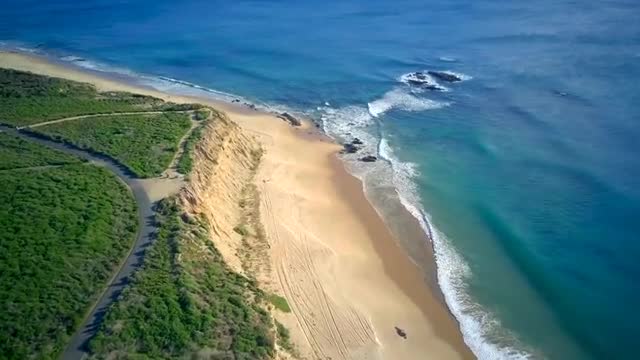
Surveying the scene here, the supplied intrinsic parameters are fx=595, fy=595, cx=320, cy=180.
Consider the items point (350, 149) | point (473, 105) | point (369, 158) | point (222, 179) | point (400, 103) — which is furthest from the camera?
point (400, 103)

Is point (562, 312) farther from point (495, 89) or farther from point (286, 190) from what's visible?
point (495, 89)

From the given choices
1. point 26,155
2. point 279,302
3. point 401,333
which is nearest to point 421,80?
point 401,333

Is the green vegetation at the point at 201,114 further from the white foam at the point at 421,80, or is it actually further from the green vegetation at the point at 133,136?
the white foam at the point at 421,80

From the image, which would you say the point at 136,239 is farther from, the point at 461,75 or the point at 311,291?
the point at 461,75

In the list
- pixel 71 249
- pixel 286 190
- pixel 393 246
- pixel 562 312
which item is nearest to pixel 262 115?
pixel 286 190

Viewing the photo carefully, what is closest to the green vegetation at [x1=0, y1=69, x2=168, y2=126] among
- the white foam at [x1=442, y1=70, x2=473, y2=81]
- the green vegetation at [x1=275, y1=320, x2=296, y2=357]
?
the green vegetation at [x1=275, y1=320, x2=296, y2=357]
